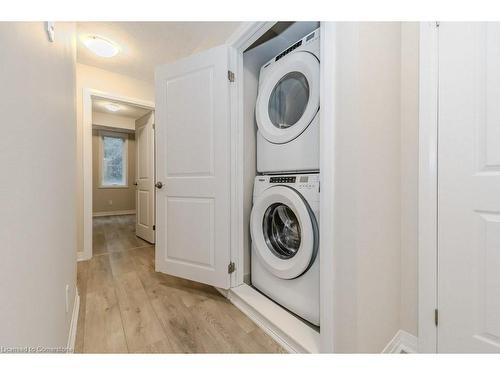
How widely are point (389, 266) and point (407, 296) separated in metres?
0.22

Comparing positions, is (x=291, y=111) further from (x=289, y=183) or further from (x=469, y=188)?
(x=469, y=188)

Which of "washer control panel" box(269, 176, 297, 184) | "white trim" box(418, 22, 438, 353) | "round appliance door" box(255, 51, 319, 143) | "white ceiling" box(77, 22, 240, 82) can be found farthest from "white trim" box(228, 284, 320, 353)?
"white ceiling" box(77, 22, 240, 82)

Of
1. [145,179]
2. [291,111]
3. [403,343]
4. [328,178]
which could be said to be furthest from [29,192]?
[145,179]

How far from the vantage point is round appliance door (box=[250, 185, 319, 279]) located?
1.14 metres

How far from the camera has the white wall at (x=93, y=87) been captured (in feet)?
7.72

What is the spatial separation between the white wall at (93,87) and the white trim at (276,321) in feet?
6.74

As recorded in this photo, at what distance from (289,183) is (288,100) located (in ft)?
1.96

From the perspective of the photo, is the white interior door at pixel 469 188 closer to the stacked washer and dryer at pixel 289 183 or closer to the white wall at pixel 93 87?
the stacked washer and dryer at pixel 289 183

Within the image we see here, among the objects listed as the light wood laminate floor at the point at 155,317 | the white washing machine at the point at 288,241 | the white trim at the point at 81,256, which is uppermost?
the white washing machine at the point at 288,241

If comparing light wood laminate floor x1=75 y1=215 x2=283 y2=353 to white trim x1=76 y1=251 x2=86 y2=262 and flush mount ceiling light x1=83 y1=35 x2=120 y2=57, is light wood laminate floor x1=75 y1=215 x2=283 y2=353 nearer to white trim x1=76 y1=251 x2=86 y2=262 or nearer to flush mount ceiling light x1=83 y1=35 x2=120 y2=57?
white trim x1=76 y1=251 x2=86 y2=262

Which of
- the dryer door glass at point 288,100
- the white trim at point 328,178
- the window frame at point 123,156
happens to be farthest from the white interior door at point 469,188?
the window frame at point 123,156

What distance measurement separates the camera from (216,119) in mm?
1530

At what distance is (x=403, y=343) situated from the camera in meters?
1.06

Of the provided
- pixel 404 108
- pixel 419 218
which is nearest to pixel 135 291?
pixel 419 218
